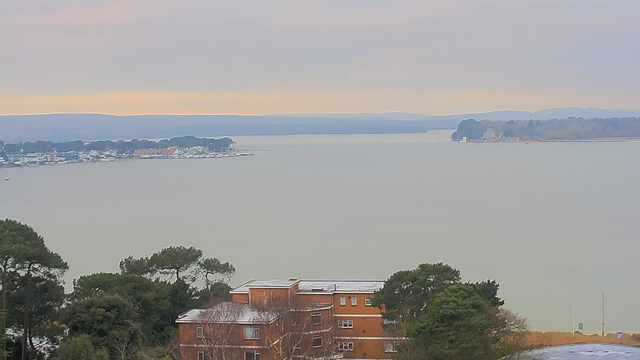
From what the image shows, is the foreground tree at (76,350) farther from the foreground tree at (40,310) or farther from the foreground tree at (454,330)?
the foreground tree at (454,330)

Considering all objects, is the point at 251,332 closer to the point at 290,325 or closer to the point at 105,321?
the point at 290,325

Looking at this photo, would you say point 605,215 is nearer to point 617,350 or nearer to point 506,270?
point 506,270

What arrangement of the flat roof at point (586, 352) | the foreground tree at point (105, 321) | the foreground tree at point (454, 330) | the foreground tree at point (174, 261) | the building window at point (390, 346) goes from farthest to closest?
the foreground tree at point (174, 261) < the flat roof at point (586, 352) < the building window at point (390, 346) < the foreground tree at point (105, 321) < the foreground tree at point (454, 330)

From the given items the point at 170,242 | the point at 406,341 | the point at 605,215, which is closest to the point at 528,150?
the point at 605,215

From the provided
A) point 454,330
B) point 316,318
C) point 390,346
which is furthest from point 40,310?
point 454,330

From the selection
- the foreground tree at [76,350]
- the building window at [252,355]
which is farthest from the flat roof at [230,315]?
the foreground tree at [76,350]

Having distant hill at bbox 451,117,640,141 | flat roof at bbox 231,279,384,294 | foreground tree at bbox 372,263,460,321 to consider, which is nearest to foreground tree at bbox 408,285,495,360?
foreground tree at bbox 372,263,460,321
